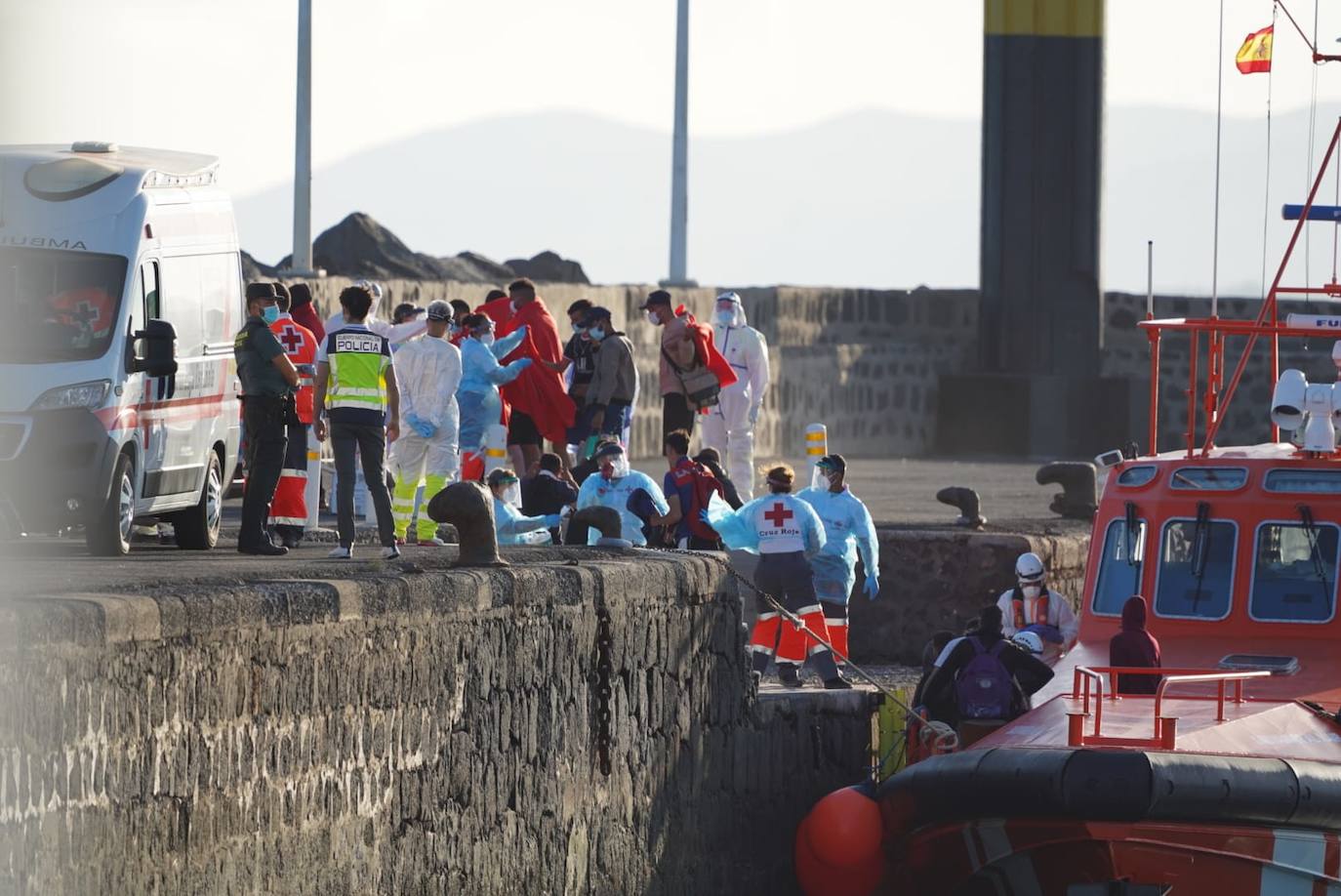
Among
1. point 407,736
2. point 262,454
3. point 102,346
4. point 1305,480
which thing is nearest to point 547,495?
point 262,454

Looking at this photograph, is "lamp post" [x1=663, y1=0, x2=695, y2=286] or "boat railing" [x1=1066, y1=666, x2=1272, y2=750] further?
"lamp post" [x1=663, y1=0, x2=695, y2=286]

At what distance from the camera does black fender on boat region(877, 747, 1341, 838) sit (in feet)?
39.7

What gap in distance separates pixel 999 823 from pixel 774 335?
61.2 feet

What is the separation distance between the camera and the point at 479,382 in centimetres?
1866

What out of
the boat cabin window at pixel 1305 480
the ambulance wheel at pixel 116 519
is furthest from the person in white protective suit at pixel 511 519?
the boat cabin window at pixel 1305 480

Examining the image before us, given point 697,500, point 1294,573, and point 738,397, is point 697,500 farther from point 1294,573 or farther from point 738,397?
point 738,397

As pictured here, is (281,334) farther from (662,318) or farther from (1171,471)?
(1171,471)


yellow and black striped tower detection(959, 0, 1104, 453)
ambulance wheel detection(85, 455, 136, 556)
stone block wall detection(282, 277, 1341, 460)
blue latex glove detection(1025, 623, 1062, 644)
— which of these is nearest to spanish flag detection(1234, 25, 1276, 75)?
blue latex glove detection(1025, 623, 1062, 644)

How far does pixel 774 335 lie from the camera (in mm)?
31094

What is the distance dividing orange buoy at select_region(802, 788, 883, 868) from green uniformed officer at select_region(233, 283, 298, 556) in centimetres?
298

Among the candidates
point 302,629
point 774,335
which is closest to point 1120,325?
point 774,335

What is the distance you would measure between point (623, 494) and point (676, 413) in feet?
11.8

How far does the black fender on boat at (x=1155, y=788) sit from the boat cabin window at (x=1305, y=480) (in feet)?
9.61

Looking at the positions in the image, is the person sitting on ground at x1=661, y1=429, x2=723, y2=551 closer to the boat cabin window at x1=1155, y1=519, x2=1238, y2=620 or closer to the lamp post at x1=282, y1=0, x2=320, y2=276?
the boat cabin window at x1=1155, y1=519, x2=1238, y2=620
